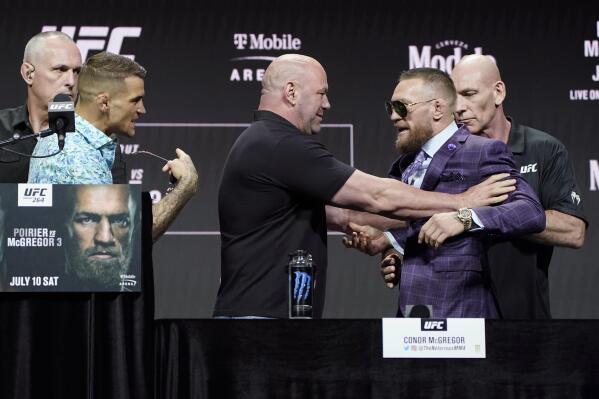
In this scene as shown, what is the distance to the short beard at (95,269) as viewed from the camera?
2.51m

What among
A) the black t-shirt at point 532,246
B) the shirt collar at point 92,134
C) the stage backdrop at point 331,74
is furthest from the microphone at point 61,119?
the stage backdrop at point 331,74

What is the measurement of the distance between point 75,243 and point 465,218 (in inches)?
43.5

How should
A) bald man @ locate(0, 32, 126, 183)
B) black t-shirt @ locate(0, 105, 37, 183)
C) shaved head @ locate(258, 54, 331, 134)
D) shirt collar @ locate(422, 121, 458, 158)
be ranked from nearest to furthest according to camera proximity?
shirt collar @ locate(422, 121, 458, 158), shaved head @ locate(258, 54, 331, 134), black t-shirt @ locate(0, 105, 37, 183), bald man @ locate(0, 32, 126, 183)

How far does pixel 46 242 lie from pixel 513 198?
1349 millimetres

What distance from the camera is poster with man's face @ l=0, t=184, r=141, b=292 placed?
98.7 inches

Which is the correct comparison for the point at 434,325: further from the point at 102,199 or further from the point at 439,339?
the point at 102,199

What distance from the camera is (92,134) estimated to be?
3039 millimetres

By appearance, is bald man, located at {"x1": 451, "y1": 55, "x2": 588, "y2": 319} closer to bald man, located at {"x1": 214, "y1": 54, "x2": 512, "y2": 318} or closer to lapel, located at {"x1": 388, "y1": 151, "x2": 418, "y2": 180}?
lapel, located at {"x1": 388, "y1": 151, "x2": 418, "y2": 180}

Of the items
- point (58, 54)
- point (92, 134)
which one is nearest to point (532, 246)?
point (92, 134)

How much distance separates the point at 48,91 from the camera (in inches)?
173

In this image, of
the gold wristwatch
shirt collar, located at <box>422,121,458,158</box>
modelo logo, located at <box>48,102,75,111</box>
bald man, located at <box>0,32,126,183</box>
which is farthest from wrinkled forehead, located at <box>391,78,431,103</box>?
bald man, located at <box>0,32,126,183</box>

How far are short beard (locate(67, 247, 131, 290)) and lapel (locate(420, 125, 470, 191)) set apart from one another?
1.11 meters

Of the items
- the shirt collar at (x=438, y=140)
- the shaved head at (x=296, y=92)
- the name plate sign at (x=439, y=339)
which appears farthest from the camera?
the shaved head at (x=296, y=92)

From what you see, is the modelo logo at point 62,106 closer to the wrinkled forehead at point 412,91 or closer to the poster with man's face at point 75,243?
the poster with man's face at point 75,243
